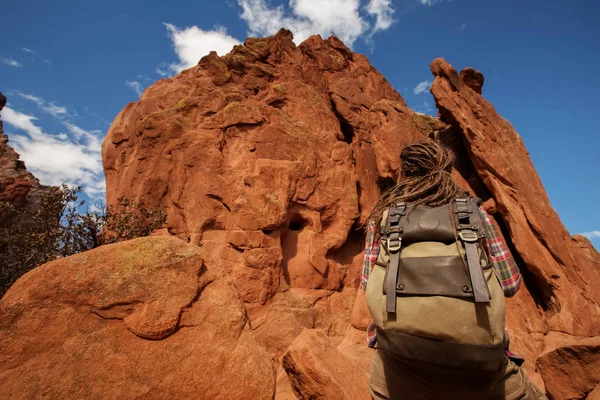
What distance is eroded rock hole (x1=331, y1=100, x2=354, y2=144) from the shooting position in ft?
57.5

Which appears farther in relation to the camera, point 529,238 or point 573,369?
point 529,238

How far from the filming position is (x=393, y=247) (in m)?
2.24

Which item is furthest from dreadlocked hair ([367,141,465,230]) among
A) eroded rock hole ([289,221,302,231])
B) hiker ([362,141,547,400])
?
eroded rock hole ([289,221,302,231])

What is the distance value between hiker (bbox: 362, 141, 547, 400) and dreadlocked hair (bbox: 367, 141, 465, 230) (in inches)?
1.0

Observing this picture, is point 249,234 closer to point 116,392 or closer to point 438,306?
point 116,392

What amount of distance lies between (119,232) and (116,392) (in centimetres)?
983

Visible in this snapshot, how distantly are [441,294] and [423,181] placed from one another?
1063 mm

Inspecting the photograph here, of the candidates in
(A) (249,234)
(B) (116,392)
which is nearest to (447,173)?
(B) (116,392)

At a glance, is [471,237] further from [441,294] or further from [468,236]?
[441,294]

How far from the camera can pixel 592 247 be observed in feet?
42.9

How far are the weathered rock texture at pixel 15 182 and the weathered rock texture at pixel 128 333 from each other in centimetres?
1921

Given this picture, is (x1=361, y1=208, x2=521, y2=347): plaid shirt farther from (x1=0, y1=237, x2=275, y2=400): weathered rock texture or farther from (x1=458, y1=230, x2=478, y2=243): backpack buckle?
(x1=0, y1=237, x2=275, y2=400): weathered rock texture

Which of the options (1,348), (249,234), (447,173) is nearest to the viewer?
(447,173)

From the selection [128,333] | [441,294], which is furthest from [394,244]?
[128,333]
